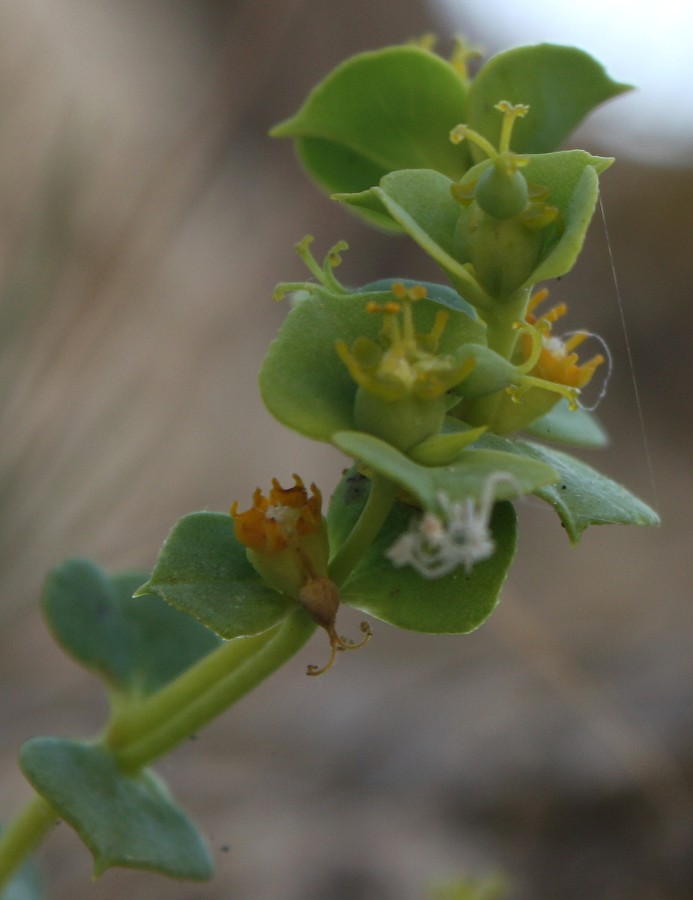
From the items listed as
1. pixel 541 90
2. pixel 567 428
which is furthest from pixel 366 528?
pixel 541 90

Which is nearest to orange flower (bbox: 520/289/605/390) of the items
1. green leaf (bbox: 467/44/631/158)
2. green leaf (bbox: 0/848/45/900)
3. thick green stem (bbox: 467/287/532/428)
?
thick green stem (bbox: 467/287/532/428)

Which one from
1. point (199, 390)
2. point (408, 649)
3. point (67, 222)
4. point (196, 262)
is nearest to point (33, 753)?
point (67, 222)

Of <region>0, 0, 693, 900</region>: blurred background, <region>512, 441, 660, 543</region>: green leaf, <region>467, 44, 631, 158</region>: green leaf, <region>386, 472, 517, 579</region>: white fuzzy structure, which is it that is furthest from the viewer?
<region>0, 0, 693, 900</region>: blurred background

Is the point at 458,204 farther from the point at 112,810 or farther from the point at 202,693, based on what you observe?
the point at 112,810

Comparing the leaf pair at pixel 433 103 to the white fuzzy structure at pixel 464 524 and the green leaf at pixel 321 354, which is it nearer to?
the green leaf at pixel 321 354

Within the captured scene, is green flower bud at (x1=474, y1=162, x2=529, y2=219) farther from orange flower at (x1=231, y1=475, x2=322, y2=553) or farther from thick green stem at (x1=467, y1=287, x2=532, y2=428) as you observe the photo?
orange flower at (x1=231, y1=475, x2=322, y2=553)

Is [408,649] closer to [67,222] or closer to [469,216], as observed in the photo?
[67,222]
